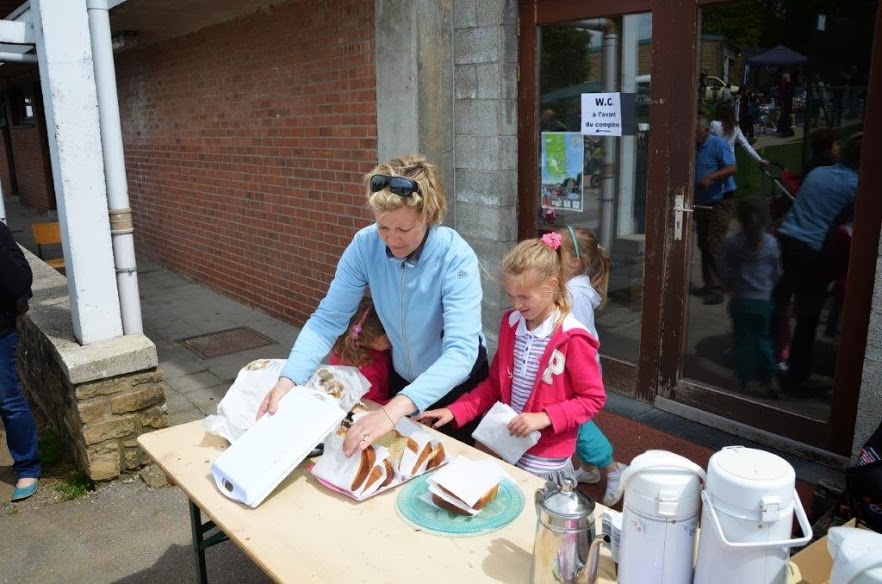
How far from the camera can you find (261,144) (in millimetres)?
6551

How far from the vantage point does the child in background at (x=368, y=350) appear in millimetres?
2857

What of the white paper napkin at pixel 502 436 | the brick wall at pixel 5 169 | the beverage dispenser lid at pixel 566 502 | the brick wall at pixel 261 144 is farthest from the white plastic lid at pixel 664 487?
the brick wall at pixel 5 169

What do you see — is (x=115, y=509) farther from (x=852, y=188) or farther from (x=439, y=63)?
(x=852, y=188)

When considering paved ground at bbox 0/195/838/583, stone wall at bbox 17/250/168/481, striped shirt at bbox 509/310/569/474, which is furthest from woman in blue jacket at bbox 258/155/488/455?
stone wall at bbox 17/250/168/481

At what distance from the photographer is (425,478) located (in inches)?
86.6

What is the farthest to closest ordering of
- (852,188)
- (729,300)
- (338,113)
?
1. (338,113)
2. (729,300)
3. (852,188)

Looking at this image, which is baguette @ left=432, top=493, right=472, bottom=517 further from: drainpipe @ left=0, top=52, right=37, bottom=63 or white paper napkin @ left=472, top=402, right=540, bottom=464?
drainpipe @ left=0, top=52, right=37, bottom=63

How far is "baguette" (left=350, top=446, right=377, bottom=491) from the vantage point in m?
2.10

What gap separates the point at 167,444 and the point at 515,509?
125cm

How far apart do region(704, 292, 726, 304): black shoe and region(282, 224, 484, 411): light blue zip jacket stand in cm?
Result: 203

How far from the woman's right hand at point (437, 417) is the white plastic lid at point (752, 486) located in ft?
4.08

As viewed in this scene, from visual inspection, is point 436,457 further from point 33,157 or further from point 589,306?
point 33,157

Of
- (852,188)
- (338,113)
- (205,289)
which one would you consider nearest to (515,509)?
(852,188)

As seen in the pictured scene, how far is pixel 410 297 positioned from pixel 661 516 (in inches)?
52.7
